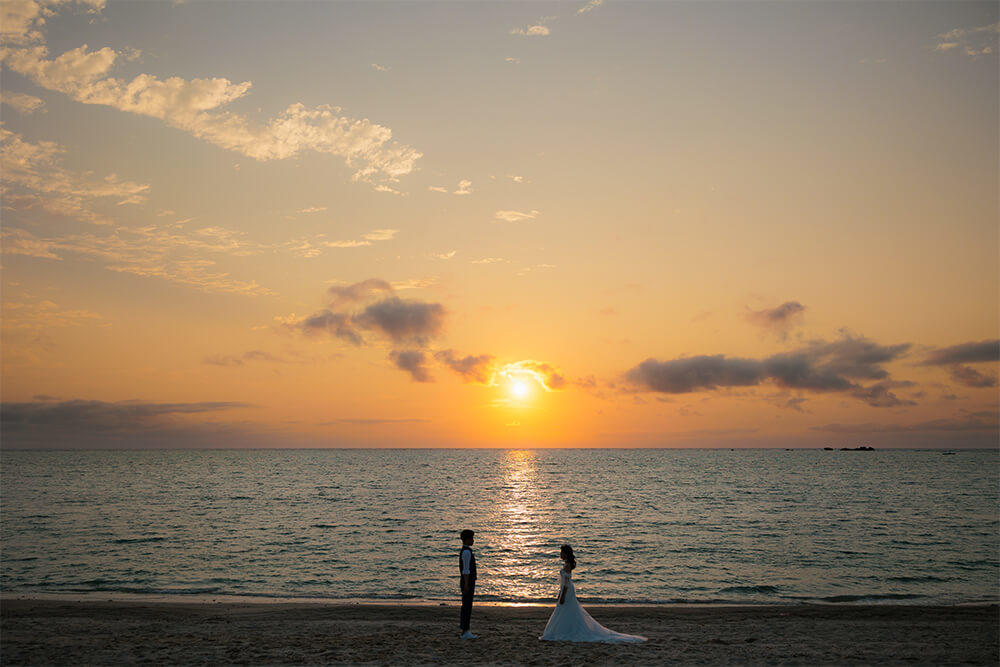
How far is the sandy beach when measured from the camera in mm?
17203

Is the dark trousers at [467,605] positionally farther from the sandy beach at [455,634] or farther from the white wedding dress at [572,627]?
the white wedding dress at [572,627]

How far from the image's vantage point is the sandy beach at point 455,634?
17.2 meters

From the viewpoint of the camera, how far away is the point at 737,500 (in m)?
88.1

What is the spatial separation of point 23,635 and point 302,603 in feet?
32.9

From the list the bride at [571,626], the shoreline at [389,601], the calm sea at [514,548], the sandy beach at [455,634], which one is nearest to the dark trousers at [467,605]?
the sandy beach at [455,634]

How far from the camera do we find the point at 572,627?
18703 millimetres

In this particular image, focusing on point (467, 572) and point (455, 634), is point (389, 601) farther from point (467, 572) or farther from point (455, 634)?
point (467, 572)

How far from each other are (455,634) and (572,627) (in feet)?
12.4

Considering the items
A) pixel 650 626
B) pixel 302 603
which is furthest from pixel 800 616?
pixel 302 603

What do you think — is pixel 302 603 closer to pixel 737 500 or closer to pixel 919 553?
pixel 919 553

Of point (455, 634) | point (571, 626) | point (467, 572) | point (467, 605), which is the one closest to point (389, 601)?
point (455, 634)

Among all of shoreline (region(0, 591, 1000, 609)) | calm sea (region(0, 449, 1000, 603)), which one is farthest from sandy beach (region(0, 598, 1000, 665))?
calm sea (region(0, 449, 1000, 603))

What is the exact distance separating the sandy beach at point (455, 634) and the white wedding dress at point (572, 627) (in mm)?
478

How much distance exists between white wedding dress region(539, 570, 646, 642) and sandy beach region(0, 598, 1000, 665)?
48 cm
